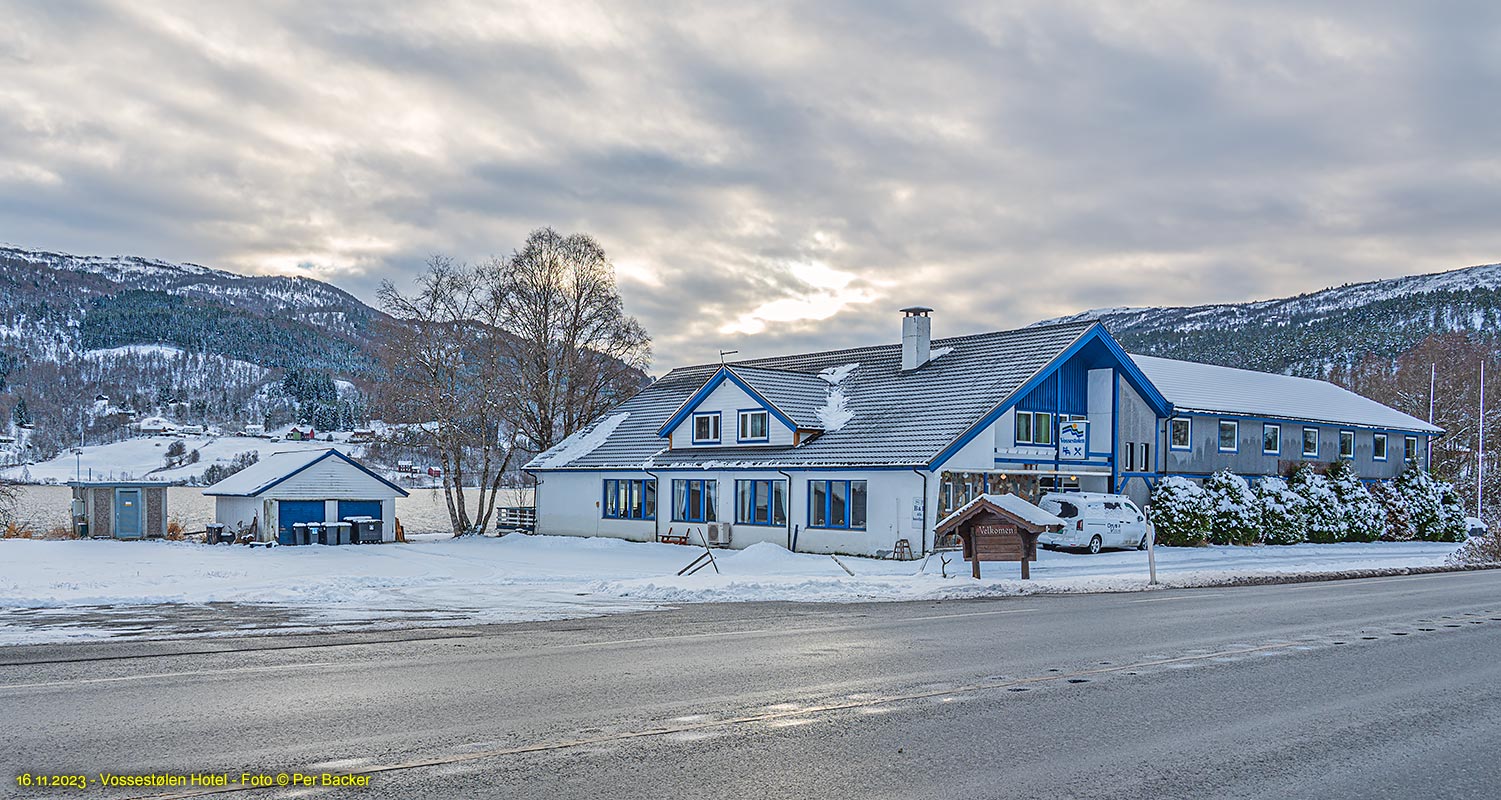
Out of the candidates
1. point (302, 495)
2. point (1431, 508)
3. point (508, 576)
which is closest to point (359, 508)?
point (302, 495)

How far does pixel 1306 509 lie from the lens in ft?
137

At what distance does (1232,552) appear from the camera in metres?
35.8

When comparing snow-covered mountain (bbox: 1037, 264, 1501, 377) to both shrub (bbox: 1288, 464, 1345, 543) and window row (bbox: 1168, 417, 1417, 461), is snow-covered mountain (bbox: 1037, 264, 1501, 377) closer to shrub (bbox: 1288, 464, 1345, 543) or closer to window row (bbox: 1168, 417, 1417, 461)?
window row (bbox: 1168, 417, 1417, 461)

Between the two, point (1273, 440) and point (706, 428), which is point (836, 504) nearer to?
point (706, 428)

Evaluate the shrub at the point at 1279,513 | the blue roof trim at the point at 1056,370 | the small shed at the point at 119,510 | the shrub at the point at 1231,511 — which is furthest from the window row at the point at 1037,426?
the small shed at the point at 119,510

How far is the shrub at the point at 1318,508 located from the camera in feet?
137

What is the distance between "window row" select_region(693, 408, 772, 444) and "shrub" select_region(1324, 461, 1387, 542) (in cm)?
2212

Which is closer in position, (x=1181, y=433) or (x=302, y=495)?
(x=1181, y=433)

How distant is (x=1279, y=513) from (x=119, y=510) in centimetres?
4115

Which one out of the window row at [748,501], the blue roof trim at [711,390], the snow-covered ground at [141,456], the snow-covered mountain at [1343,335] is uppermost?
the snow-covered mountain at [1343,335]

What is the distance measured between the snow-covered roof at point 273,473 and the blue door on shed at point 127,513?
2.37 metres

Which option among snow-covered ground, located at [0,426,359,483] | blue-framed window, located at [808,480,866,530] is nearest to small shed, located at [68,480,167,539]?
blue-framed window, located at [808,480,866,530]

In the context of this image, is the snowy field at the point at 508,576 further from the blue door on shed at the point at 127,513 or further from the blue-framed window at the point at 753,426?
the blue-framed window at the point at 753,426

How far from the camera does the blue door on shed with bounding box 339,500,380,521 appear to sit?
4300cm
